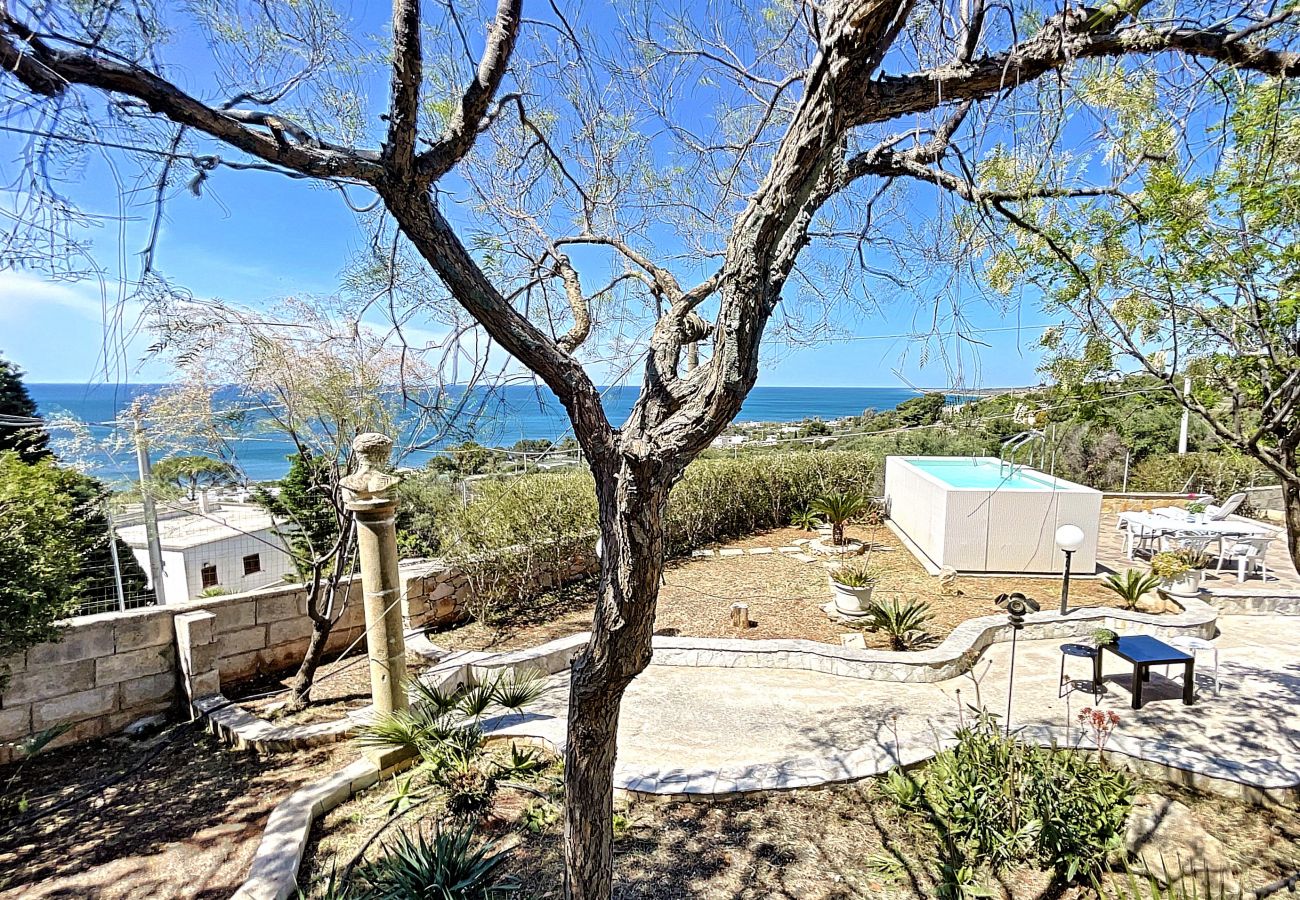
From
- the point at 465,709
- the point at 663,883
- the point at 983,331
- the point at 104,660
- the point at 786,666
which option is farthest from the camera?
the point at 786,666

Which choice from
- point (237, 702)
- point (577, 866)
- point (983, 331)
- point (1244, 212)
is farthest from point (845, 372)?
point (237, 702)

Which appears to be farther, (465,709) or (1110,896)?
(465,709)

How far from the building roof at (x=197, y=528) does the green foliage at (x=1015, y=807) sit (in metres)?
6.21

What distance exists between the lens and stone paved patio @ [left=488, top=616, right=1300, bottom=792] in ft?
13.2

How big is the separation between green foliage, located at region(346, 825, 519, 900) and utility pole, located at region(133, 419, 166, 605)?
374 centimetres

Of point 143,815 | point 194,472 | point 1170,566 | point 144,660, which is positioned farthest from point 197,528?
point 1170,566

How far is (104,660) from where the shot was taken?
4.35 metres

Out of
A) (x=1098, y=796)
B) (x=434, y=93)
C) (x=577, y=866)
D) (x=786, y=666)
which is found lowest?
(x=786, y=666)

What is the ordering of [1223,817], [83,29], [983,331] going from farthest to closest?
1. [1223,817]
2. [983,331]
3. [83,29]

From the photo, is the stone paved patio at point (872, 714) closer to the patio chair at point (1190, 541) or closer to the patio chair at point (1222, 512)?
the patio chair at point (1190, 541)

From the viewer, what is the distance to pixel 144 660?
4.54 metres

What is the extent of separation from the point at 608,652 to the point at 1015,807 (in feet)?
8.58

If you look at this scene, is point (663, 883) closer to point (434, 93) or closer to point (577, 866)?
point (577, 866)

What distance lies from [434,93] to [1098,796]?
4.78m
